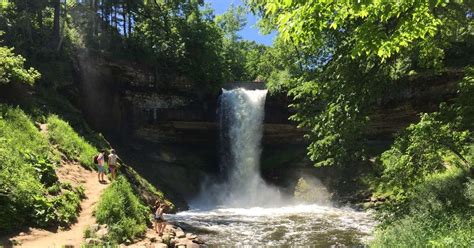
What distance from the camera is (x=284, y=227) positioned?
1736 centimetres

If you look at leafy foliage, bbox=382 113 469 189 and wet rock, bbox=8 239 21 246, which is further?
leafy foliage, bbox=382 113 469 189

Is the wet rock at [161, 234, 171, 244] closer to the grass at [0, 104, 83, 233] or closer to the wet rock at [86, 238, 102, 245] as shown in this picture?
the wet rock at [86, 238, 102, 245]

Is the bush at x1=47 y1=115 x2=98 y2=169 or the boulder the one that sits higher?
the bush at x1=47 y1=115 x2=98 y2=169

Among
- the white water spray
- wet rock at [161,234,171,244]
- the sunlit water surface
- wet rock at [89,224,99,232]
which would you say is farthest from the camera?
the white water spray

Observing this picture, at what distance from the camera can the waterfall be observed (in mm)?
31500

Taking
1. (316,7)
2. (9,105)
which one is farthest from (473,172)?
(9,105)

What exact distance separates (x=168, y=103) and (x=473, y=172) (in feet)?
77.2

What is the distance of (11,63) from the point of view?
1931cm

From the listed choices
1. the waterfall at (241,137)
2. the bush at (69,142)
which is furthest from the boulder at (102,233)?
the waterfall at (241,137)

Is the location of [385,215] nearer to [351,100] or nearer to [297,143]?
[351,100]

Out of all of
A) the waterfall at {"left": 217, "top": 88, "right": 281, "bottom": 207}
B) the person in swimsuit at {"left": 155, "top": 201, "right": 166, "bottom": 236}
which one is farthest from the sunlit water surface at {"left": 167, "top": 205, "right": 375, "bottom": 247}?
the waterfall at {"left": 217, "top": 88, "right": 281, "bottom": 207}

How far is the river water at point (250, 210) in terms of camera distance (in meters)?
15.2

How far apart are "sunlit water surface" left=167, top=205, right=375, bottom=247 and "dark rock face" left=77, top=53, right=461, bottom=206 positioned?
673cm

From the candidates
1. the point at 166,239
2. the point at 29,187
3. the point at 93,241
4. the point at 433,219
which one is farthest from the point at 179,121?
the point at 433,219
